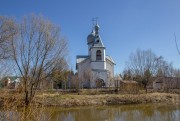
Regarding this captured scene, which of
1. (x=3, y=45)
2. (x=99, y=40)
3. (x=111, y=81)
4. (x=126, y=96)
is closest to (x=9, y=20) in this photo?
(x=3, y=45)

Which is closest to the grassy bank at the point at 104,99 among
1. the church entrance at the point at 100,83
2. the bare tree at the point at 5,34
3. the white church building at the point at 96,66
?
the bare tree at the point at 5,34

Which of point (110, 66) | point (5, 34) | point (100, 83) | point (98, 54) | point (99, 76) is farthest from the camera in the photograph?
point (110, 66)

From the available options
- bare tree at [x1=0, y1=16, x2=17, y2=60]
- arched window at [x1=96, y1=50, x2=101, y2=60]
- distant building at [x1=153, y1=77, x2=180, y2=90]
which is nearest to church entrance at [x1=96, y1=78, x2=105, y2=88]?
arched window at [x1=96, y1=50, x2=101, y2=60]

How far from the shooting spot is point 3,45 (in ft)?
56.0

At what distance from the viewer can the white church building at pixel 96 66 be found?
49.8 meters

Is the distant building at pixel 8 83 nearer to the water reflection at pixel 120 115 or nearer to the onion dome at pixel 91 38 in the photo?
the water reflection at pixel 120 115

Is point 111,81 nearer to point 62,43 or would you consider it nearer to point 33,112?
point 62,43

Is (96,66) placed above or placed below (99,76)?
above

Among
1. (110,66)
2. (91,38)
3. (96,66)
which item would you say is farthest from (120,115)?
(91,38)

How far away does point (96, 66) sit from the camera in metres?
52.5

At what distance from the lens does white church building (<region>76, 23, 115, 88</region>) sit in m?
49.8

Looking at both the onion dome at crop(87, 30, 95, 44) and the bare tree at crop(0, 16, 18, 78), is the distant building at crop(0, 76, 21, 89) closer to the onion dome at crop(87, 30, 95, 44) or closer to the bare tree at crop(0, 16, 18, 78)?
the bare tree at crop(0, 16, 18, 78)

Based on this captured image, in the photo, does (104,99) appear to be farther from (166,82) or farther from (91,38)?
(91,38)

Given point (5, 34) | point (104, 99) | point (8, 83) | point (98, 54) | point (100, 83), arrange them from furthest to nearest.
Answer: point (98, 54)
point (100, 83)
point (104, 99)
point (5, 34)
point (8, 83)
